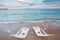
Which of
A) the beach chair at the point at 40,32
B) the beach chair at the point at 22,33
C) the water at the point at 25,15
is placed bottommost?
the beach chair at the point at 40,32

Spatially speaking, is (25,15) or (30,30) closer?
(30,30)

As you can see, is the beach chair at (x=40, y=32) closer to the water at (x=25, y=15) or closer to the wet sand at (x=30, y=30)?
the wet sand at (x=30, y=30)

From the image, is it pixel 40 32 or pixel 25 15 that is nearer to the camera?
pixel 40 32

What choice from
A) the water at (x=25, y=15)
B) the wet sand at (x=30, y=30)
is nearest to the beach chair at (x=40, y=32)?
the wet sand at (x=30, y=30)

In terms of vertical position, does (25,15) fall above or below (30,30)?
above

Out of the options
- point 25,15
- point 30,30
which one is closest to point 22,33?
point 30,30

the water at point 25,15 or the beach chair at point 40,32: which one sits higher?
the water at point 25,15

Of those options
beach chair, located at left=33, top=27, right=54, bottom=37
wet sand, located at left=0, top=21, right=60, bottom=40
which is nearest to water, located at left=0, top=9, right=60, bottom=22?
wet sand, located at left=0, top=21, right=60, bottom=40

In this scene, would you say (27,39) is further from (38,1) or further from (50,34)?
(38,1)

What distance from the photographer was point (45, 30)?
169cm

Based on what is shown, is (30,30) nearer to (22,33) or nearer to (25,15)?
(22,33)

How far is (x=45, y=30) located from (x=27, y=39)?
1.00 feet

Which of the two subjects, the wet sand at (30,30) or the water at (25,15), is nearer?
the wet sand at (30,30)

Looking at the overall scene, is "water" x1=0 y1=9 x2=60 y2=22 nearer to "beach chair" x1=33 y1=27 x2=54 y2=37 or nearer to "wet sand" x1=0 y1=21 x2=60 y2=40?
"wet sand" x1=0 y1=21 x2=60 y2=40
